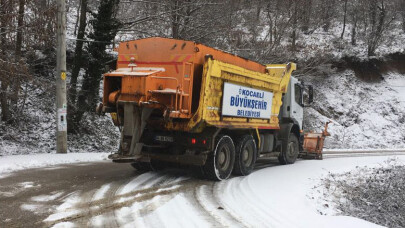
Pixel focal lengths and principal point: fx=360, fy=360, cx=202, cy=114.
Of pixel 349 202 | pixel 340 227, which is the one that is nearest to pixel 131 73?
pixel 340 227

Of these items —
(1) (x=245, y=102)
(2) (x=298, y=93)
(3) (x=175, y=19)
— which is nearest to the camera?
(1) (x=245, y=102)

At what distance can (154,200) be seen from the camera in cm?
605

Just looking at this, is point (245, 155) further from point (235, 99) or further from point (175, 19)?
point (175, 19)

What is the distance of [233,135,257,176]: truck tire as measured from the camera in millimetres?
8844

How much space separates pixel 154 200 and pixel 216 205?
1.05 metres

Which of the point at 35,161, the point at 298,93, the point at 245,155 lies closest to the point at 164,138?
the point at 245,155

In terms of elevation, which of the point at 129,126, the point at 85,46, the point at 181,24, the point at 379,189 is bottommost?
the point at 379,189

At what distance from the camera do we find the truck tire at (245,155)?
29.0ft

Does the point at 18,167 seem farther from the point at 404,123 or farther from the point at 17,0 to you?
the point at 404,123

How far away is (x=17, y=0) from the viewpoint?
1178 cm

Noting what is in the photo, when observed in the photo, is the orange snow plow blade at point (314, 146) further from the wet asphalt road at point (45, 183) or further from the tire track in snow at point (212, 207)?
the tire track in snow at point (212, 207)

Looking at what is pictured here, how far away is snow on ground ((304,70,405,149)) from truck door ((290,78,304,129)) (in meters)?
9.92

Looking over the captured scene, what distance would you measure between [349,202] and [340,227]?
2751 mm

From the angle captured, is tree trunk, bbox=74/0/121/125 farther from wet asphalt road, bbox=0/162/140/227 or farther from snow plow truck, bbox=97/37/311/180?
snow plow truck, bbox=97/37/311/180
